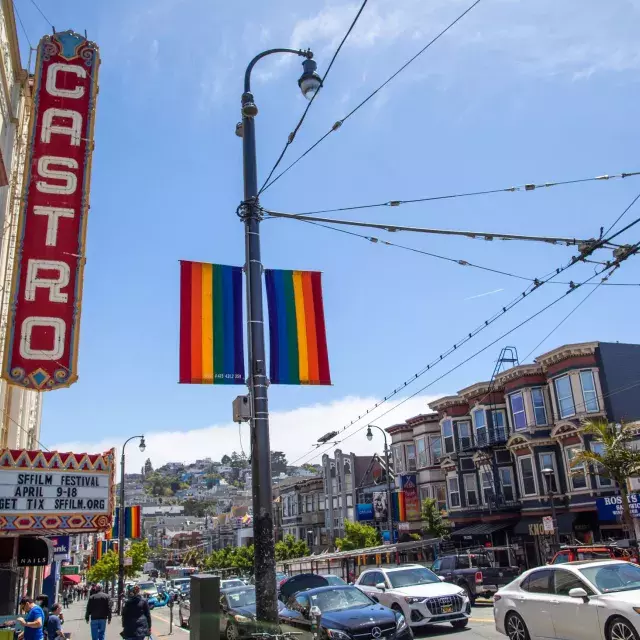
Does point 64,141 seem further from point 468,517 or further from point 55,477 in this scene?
point 468,517

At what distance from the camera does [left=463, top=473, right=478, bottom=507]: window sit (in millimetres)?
41781

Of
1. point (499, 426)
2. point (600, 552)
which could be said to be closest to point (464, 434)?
point (499, 426)

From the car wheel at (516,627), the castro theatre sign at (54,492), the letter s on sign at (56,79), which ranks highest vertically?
the letter s on sign at (56,79)

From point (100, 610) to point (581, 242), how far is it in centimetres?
1485

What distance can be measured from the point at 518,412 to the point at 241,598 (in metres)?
25.1

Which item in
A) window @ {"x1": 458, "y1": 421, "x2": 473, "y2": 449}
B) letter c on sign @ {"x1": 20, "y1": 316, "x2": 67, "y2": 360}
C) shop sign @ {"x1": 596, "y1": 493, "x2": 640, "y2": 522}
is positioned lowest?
shop sign @ {"x1": 596, "y1": 493, "x2": 640, "y2": 522}

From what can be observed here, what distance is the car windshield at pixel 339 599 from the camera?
13.8 meters

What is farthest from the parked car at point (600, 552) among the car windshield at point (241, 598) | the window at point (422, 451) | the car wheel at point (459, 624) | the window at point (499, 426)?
the window at point (422, 451)

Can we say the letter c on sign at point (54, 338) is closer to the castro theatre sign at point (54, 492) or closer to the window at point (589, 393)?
the castro theatre sign at point (54, 492)

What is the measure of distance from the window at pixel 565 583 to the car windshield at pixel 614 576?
16cm

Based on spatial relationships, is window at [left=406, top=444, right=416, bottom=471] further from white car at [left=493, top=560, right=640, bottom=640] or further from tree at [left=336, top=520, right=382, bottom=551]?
white car at [left=493, top=560, right=640, bottom=640]

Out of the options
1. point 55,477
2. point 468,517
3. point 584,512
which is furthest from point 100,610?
point 468,517

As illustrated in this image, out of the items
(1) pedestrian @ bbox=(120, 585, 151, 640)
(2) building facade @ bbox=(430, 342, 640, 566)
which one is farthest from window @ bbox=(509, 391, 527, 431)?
(1) pedestrian @ bbox=(120, 585, 151, 640)

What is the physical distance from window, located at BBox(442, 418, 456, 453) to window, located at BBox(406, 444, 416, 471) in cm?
581
